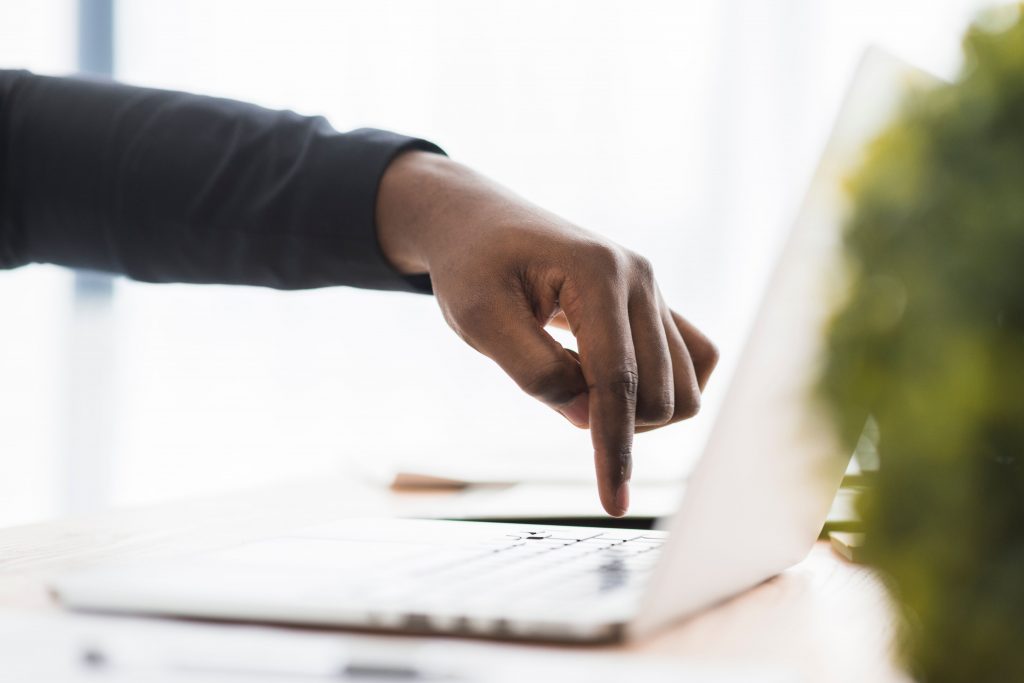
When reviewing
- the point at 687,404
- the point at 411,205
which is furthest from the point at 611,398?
the point at 411,205

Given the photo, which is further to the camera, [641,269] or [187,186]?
[187,186]

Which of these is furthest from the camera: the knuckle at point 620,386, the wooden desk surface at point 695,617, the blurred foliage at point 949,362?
the knuckle at point 620,386

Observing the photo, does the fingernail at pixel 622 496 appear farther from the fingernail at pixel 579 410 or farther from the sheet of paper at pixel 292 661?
the sheet of paper at pixel 292 661

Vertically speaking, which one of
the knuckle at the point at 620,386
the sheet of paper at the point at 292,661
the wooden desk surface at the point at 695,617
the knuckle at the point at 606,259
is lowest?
the wooden desk surface at the point at 695,617

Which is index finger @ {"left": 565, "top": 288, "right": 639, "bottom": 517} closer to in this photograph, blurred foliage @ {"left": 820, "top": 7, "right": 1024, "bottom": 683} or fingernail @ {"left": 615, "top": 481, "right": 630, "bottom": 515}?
fingernail @ {"left": 615, "top": 481, "right": 630, "bottom": 515}

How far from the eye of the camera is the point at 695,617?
15.1 inches

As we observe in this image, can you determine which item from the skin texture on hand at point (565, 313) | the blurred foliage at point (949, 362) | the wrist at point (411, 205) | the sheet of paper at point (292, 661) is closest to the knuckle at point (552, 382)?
the skin texture on hand at point (565, 313)

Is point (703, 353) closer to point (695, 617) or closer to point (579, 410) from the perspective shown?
point (579, 410)

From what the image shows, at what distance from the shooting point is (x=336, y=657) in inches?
11.2

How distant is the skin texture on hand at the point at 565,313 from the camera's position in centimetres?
53

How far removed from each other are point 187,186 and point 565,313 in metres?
0.40

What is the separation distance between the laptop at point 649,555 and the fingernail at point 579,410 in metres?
0.11

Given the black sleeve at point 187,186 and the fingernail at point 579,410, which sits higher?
the black sleeve at point 187,186

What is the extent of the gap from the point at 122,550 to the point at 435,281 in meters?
0.25
